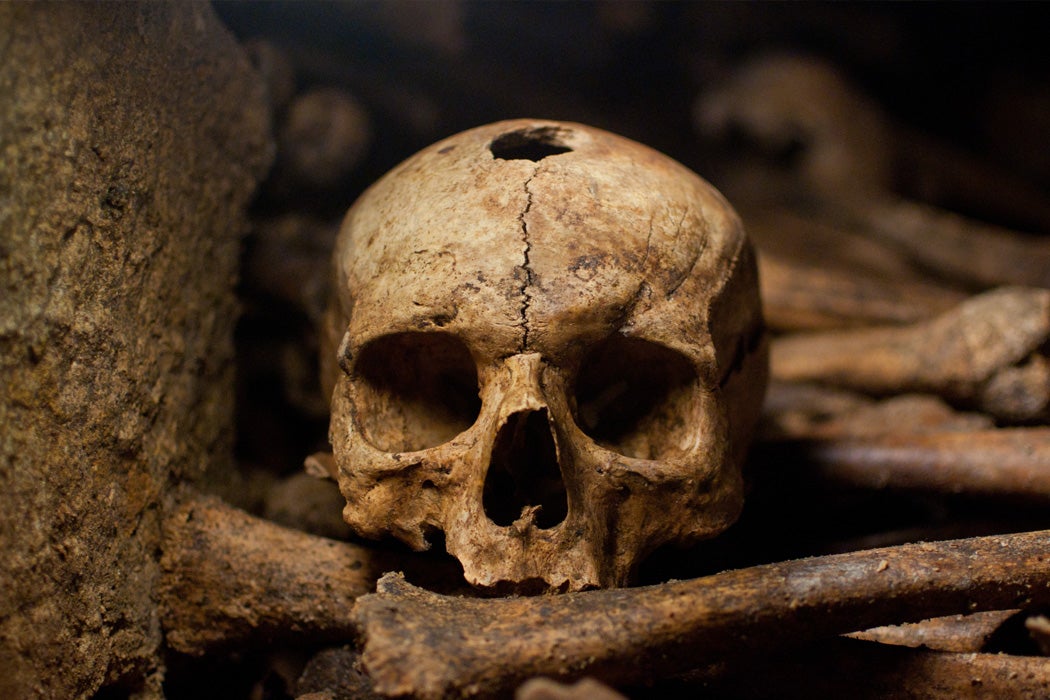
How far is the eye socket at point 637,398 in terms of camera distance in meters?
1.43

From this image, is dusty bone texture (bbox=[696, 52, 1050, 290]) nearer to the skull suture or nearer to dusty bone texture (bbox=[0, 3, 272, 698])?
the skull suture

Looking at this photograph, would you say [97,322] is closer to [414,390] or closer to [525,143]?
[414,390]

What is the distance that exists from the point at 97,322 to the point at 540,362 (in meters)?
0.66

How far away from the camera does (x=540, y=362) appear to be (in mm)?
1308

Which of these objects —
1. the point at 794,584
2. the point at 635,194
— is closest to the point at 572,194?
the point at 635,194

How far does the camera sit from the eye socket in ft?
4.68

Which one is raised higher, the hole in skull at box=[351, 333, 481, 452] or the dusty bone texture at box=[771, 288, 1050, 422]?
the hole in skull at box=[351, 333, 481, 452]

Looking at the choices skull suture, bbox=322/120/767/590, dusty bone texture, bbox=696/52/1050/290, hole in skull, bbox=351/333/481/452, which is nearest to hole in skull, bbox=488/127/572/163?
skull suture, bbox=322/120/767/590

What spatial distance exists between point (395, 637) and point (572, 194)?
722mm

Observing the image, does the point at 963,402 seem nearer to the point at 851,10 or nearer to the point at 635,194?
the point at 635,194

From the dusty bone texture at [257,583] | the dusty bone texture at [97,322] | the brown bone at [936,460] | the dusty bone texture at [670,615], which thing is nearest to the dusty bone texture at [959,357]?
the brown bone at [936,460]

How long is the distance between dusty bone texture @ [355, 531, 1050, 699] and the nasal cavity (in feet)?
0.60

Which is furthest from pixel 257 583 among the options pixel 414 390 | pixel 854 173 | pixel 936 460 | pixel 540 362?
pixel 854 173

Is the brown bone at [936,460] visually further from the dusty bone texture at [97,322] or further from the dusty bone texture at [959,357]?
the dusty bone texture at [97,322]
